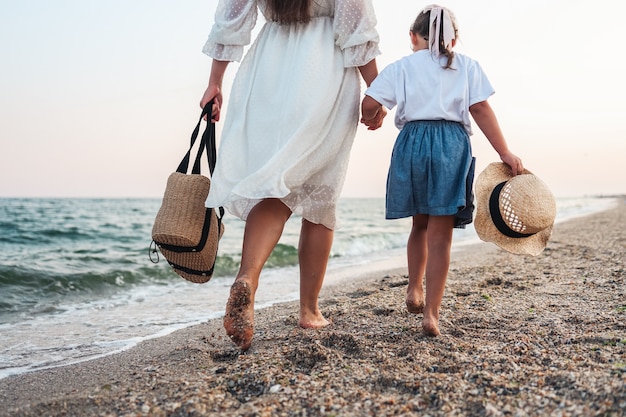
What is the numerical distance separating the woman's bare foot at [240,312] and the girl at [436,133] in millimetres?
833

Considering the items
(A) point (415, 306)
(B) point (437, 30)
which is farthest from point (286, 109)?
(A) point (415, 306)

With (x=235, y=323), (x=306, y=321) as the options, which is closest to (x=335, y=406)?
(x=235, y=323)

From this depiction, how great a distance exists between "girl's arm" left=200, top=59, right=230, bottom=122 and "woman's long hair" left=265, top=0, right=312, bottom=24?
35 cm

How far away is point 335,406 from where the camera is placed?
1.80 metres

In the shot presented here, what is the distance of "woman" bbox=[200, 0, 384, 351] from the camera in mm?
2523

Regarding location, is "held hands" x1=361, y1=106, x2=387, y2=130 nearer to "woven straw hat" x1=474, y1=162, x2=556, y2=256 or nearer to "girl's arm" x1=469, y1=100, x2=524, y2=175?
"girl's arm" x1=469, y1=100, x2=524, y2=175

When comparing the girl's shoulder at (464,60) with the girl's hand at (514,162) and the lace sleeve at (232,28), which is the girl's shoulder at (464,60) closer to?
the girl's hand at (514,162)

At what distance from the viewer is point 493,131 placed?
9.04 ft

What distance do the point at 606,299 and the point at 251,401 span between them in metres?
2.54

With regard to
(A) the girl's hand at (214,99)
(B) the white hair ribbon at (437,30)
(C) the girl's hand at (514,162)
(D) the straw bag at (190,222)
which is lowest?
(D) the straw bag at (190,222)

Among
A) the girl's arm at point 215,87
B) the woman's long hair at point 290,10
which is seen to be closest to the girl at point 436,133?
the woman's long hair at point 290,10

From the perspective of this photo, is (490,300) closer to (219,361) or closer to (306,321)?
(306,321)

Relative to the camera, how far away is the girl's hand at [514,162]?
2.79 m

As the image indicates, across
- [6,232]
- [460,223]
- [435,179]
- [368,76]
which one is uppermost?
[368,76]
